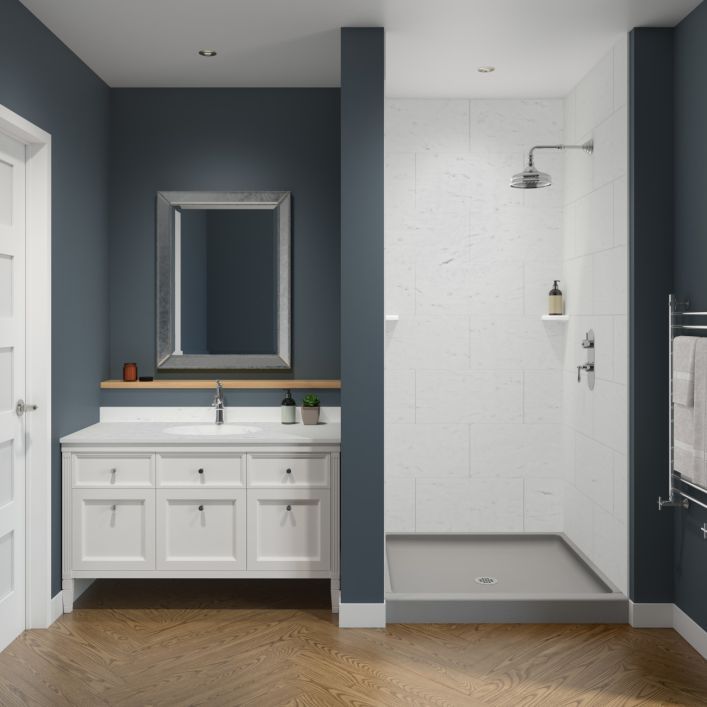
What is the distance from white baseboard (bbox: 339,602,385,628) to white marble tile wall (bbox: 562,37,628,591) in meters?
1.12

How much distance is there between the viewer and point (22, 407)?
11.1 ft

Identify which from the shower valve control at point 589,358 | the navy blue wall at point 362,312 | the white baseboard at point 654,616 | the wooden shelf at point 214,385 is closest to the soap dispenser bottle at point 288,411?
the wooden shelf at point 214,385

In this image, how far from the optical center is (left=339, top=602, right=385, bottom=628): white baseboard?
344 cm

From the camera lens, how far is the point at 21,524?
11.1ft

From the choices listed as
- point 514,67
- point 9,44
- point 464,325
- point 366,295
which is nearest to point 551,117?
point 514,67

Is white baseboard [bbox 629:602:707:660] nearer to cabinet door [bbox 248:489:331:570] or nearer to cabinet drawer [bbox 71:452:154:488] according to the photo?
cabinet door [bbox 248:489:331:570]

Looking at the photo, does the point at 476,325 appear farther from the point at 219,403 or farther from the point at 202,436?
the point at 202,436

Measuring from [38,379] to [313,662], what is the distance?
1.67 m

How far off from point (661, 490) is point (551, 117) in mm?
2276

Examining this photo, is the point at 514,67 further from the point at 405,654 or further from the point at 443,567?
the point at 405,654

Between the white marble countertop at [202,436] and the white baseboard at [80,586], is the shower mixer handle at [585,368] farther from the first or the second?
the white baseboard at [80,586]

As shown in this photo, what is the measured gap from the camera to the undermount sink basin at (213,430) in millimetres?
3932

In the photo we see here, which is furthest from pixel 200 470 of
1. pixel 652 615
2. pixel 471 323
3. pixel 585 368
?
pixel 652 615

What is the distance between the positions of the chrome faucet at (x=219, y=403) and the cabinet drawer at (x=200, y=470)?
513 mm
